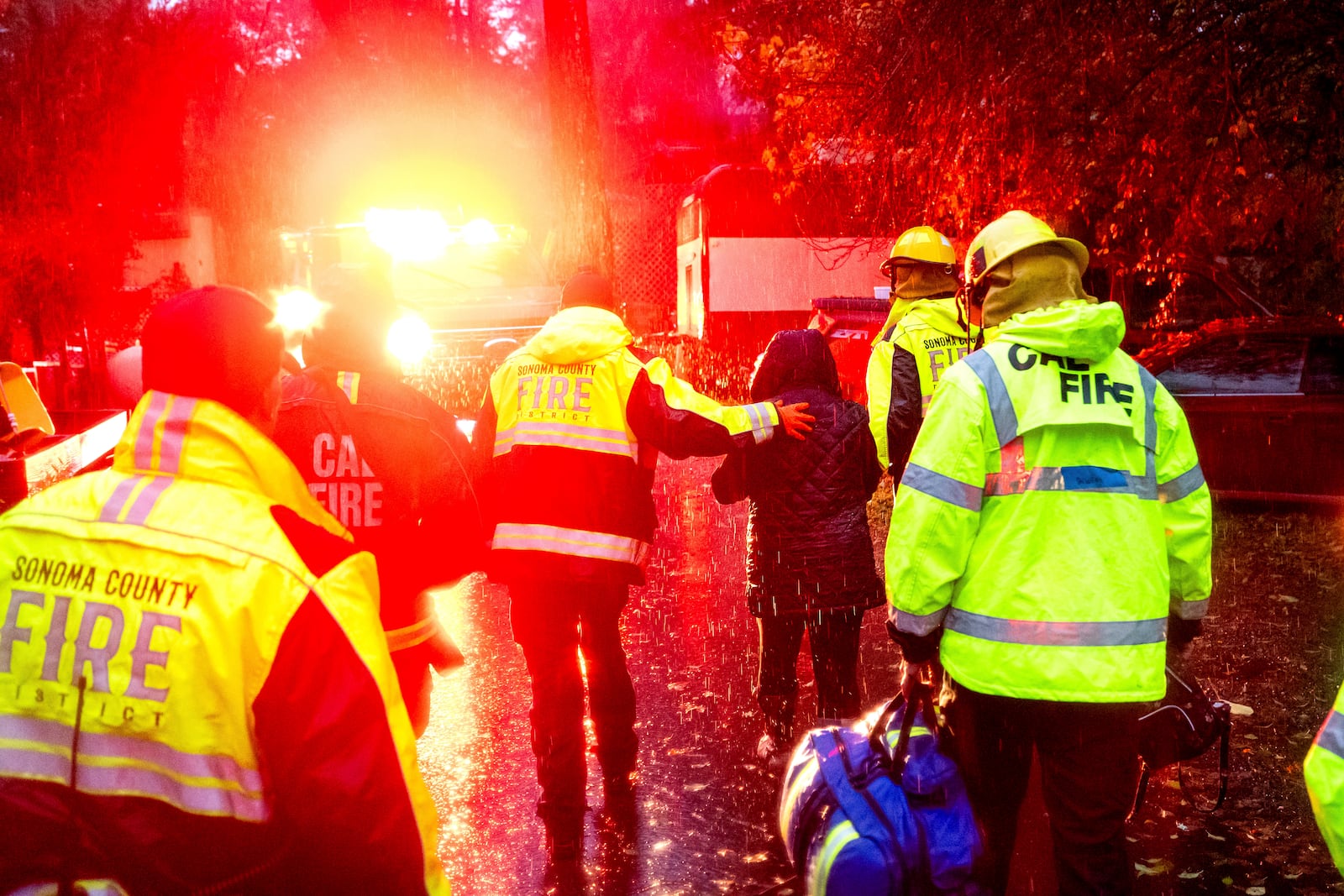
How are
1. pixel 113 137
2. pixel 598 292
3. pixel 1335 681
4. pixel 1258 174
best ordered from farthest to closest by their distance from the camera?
pixel 113 137
pixel 1258 174
pixel 1335 681
pixel 598 292

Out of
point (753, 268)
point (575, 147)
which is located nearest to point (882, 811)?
point (575, 147)

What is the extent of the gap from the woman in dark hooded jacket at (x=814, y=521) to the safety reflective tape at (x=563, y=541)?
1.86 feet

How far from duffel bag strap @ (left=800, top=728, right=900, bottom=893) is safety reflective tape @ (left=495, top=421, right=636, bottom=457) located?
1525 mm

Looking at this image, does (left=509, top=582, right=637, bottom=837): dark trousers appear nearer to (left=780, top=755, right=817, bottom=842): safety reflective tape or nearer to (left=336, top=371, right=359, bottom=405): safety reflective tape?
(left=336, top=371, right=359, bottom=405): safety reflective tape

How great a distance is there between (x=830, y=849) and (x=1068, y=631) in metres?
0.75

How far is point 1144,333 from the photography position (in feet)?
38.1

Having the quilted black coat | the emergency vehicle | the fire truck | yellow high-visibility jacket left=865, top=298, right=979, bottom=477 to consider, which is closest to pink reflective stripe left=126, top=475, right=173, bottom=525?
the quilted black coat

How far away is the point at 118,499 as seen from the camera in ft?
5.47

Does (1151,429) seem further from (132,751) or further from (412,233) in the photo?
(412,233)

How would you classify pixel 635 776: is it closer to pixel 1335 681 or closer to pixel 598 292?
pixel 598 292

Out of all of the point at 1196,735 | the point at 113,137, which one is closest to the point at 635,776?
the point at 1196,735

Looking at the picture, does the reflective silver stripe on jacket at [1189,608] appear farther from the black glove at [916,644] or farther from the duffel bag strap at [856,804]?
the duffel bag strap at [856,804]

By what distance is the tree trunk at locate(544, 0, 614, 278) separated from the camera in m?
10.8

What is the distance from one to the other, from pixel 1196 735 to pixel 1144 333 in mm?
9850
